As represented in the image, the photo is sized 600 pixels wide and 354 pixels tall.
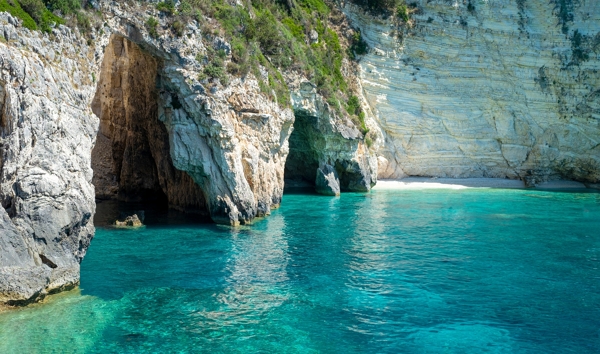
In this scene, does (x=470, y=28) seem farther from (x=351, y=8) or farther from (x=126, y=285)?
(x=126, y=285)

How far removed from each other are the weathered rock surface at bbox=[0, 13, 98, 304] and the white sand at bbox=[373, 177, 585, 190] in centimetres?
3336

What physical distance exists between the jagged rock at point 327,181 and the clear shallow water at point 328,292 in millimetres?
12207

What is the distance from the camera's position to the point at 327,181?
4212 centimetres

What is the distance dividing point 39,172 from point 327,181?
28499 millimetres

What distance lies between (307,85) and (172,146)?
45.3 ft

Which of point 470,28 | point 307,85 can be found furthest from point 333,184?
point 470,28

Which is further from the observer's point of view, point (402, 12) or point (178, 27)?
point (402, 12)

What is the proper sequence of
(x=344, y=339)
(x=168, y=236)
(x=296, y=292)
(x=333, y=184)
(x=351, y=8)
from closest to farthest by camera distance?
(x=344, y=339)
(x=296, y=292)
(x=168, y=236)
(x=333, y=184)
(x=351, y=8)

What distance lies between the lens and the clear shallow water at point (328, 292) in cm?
1365

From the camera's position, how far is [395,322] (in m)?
15.0

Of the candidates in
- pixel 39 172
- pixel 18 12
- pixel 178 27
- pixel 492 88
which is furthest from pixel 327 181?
pixel 39 172

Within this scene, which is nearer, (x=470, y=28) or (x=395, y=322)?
(x=395, y=322)

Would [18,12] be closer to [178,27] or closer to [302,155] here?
[178,27]

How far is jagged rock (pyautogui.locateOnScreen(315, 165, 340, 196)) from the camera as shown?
42000 mm
